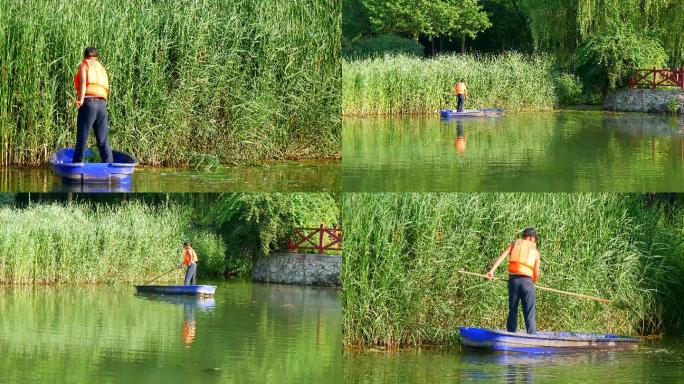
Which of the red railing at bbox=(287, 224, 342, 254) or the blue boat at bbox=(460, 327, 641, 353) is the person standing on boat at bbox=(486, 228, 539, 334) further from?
the red railing at bbox=(287, 224, 342, 254)

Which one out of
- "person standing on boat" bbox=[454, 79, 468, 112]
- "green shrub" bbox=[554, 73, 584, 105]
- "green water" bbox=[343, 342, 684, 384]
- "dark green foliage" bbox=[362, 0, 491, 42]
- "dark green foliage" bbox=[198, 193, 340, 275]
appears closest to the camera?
"green water" bbox=[343, 342, 684, 384]

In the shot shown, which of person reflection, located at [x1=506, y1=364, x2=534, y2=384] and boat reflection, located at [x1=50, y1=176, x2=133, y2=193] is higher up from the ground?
boat reflection, located at [x1=50, y1=176, x2=133, y2=193]

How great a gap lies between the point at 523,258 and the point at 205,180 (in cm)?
359

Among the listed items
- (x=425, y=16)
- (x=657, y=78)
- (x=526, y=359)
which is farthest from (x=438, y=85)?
(x=526, y=359)

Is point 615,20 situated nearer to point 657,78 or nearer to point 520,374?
point 657,78

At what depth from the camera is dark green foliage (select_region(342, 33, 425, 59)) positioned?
1202 inches

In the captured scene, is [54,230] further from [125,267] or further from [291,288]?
[291,288]

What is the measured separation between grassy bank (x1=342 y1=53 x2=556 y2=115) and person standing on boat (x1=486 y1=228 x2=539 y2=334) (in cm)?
1243

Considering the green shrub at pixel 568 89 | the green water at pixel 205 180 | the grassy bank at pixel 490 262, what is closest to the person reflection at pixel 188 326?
the green water at pixel 205 180

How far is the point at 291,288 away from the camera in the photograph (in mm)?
18312

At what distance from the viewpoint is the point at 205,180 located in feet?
39.9

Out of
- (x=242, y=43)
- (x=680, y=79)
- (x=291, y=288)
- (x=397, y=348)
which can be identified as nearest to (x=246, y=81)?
(x=242, y=43)

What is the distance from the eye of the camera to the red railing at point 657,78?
25344 mm

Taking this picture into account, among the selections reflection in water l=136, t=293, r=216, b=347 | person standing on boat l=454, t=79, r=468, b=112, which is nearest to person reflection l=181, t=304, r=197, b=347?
reflection in water l=136, t=293, r=216, b=347
